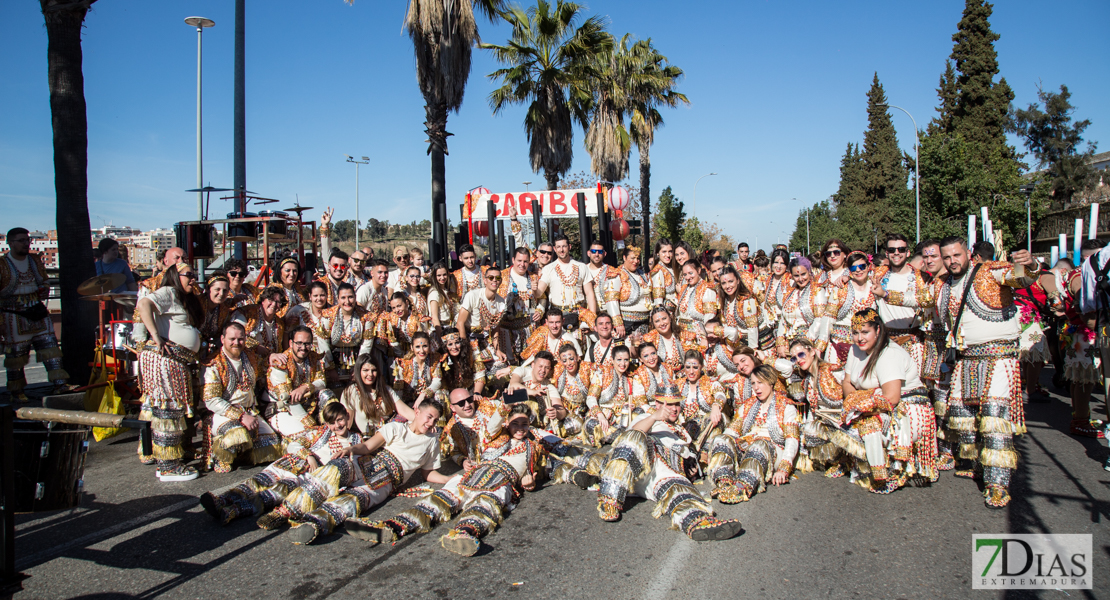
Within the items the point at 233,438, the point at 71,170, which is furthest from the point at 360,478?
the point at 71,170

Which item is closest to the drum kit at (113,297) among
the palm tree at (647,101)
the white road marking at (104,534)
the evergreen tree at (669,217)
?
the white road marking at (104,534)

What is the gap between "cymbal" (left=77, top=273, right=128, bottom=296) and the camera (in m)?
5.33

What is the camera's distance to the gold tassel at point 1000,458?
14.3ft

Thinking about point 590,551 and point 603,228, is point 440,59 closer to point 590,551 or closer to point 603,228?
point 603,228

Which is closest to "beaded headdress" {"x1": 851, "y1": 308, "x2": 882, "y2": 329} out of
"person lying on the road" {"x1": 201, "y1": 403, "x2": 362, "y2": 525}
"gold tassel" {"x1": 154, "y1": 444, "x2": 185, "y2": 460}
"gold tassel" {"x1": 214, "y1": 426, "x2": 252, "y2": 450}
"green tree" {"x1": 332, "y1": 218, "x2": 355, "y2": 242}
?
"person lying on the road" {"x1": 201, "y1": 403, "x2": 362, "y2": 525}

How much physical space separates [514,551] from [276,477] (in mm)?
1894

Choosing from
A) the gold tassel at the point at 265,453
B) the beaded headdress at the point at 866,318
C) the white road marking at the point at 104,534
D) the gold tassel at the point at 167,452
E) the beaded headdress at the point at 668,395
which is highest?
the beaded headdress at the point at 866,318

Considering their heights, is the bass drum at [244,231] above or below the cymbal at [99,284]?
above

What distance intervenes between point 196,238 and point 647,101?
17.0 metres

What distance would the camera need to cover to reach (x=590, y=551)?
3.88 metres

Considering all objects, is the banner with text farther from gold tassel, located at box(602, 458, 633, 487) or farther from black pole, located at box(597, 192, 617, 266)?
gold tassel, located at box(602, 458, 633, 487)

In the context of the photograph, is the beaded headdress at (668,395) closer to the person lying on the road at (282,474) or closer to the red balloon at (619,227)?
the person lying on the road at (282,474)

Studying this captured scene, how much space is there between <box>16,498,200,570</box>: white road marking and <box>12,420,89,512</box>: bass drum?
2.56 feet

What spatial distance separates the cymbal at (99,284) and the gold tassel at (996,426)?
6748mm
